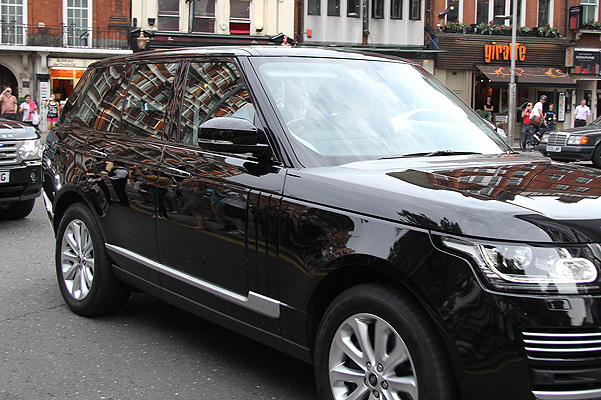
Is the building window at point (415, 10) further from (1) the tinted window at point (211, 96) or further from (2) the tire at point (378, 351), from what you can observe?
(2) the tire at point (378, 351)

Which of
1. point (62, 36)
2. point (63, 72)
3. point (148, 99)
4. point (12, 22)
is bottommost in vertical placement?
point (148, 99)

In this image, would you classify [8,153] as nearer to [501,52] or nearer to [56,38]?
[56,38]

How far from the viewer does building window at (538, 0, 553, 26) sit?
124 feet

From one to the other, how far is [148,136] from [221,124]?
44.7 inches

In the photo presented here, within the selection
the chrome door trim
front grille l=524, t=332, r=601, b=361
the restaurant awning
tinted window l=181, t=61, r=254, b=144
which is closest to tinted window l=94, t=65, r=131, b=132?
tinted window l=181, t=61, r=254, b=144

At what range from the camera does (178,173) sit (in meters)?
4.00

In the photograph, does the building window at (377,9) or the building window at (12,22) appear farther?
the building window at (377,9)

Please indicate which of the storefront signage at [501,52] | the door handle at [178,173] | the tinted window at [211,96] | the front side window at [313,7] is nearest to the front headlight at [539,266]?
the tinted window at [211,96]

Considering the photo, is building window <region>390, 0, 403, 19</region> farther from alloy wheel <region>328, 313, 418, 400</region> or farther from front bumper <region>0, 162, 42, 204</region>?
alloy wheel <region>328, 313, 418, 400</region>

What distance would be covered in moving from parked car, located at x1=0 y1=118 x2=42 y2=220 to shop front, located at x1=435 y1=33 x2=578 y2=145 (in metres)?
28.7

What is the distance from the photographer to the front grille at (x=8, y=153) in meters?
8.91

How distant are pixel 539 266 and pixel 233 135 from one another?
5.28 feet

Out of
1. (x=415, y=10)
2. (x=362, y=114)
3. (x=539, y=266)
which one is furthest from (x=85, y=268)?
(x=415, y=10)

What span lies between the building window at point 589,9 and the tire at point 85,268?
126 feet
